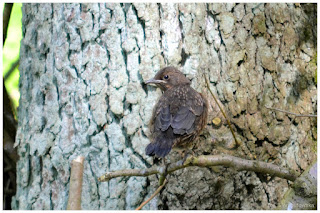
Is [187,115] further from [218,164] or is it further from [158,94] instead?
[218,164]

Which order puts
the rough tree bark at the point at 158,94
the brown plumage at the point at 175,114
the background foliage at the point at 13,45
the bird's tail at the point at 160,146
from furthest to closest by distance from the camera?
the background foliage at the point at 13,45 < the rough tree bark at the point at 158,94 < the brown plumage at the point at 175,114 < the bird's tail at the point at 160,146

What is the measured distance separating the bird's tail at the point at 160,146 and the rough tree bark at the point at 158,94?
1.46 feet

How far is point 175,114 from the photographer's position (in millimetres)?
3477

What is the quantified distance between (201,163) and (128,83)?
3.96ft

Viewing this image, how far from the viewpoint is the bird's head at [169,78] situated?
11.9ft

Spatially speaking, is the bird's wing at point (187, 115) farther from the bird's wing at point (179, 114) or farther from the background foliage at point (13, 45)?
the background foliage at point (13, 45)

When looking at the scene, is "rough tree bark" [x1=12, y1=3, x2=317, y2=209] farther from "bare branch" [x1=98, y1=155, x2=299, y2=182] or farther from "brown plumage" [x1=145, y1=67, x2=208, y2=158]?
"bare branch" [x1=98, y1=155, x2=299, y2=182]

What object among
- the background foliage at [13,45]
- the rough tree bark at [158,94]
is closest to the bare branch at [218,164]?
the rough tree bark at [158,94]

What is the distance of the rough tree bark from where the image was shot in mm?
3580

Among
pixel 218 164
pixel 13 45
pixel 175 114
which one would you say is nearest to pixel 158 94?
pixel 175 114

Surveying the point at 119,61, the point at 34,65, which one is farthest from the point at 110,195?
the point at 34,65

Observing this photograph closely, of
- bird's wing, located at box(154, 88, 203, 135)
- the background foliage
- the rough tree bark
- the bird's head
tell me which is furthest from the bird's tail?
the background foliage

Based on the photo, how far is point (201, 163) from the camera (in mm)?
2848

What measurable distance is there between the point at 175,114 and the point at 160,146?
0.50 metres
